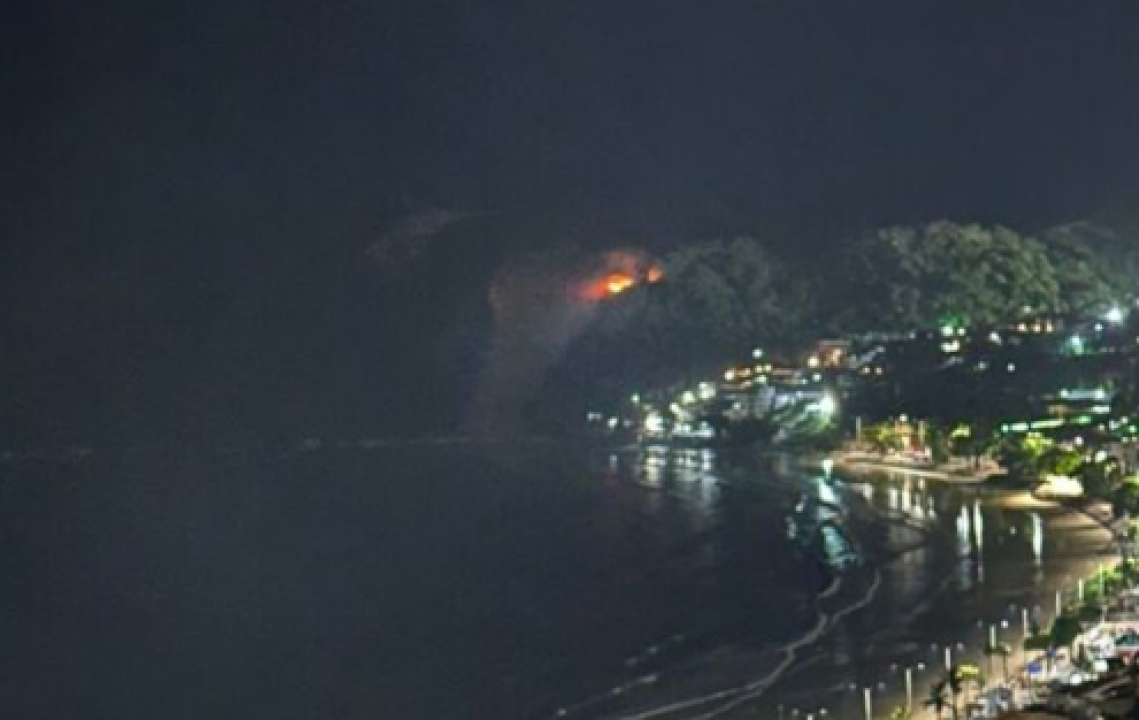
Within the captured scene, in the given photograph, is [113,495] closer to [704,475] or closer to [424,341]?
[704,475]

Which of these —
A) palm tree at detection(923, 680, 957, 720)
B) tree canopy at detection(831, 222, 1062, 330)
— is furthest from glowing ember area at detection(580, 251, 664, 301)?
palm tree at detection(923, 680, 957, 720)

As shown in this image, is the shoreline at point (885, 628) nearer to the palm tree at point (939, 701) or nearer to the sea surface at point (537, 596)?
the sea surface at point (537, 596)

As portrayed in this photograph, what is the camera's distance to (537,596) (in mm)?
15172

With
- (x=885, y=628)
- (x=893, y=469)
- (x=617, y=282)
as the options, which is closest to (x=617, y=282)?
(x=617, y=282)

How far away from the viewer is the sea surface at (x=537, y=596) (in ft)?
34.9

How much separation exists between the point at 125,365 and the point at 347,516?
3659cm

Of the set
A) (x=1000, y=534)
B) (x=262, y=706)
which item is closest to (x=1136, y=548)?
(x=1000, y=534)

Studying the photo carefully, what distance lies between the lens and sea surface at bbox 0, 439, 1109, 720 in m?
10.6

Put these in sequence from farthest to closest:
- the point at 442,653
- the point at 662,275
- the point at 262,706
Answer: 1. the point at 662,275
2. the point at 442,653
3. the point at 262,706

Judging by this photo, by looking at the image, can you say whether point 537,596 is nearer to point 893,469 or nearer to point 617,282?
point 893,469

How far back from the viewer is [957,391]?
27516 millimetres

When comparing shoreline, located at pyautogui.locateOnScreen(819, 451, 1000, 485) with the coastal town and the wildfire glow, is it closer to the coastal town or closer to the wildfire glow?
the coastal town

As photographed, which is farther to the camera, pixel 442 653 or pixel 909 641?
pixel 442 653

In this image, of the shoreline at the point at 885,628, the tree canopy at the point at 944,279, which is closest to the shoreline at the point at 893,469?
the shoreline at the point at 885,628
